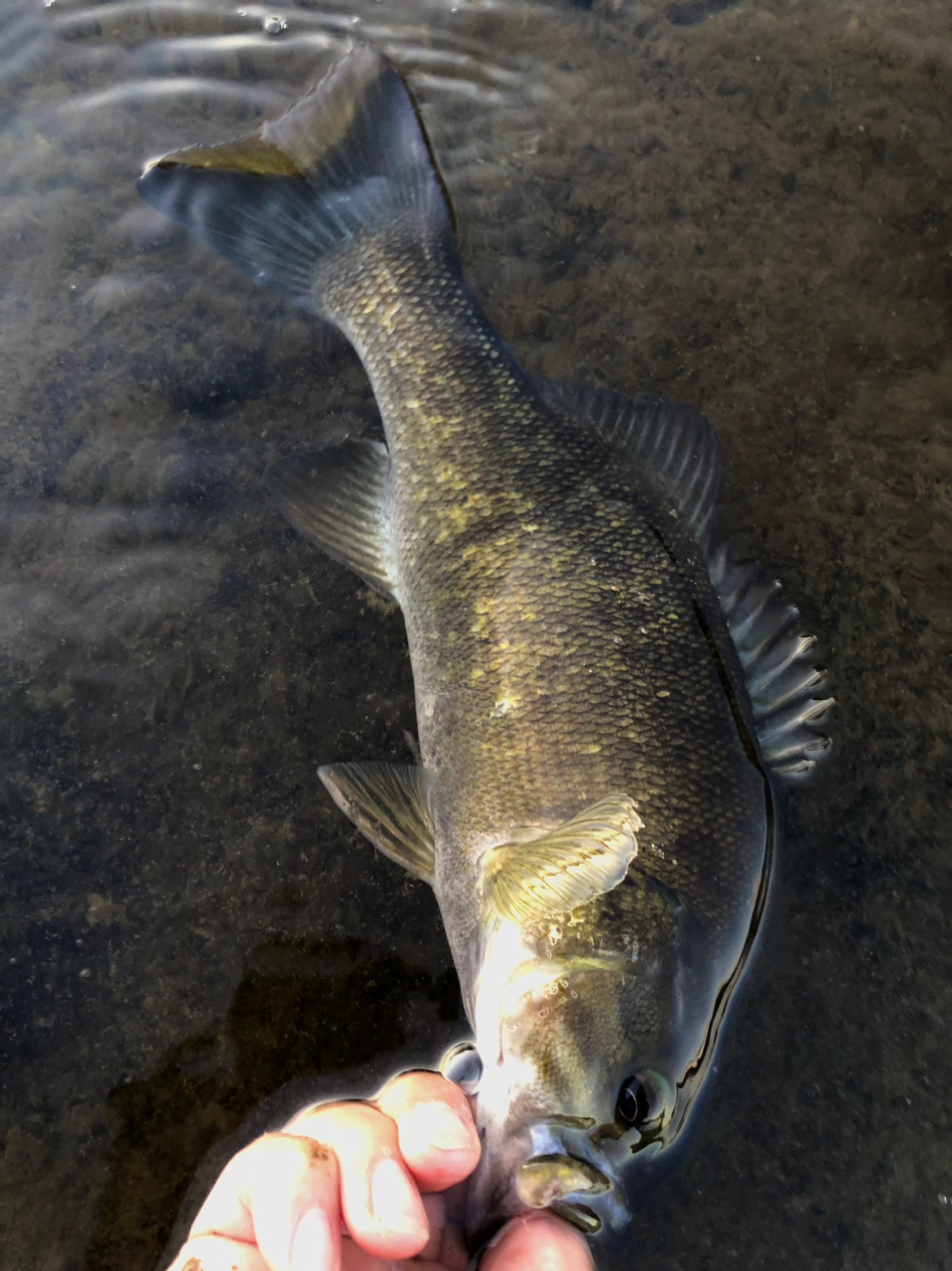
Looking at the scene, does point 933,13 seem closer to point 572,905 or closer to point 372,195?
point 372,195

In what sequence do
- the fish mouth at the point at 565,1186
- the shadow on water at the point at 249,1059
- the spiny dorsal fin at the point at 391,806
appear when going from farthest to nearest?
1. the spiny dorsal fin at the point at 391,806
2. the shadow on water at the point at 249,1059
3. the fish mouth at the point at 565,1186

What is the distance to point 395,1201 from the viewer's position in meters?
1.27

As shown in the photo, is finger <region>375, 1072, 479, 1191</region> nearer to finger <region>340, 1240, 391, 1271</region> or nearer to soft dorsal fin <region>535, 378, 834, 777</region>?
finger <region>340, 1240, 391, 1271</region>

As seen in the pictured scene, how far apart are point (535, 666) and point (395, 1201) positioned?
1110mm

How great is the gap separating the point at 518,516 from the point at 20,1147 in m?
1.95

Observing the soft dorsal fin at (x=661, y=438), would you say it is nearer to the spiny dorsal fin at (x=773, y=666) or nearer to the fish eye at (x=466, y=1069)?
the spiny dorsal fin at (x=773, y=666)

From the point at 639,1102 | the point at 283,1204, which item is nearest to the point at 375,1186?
the point at 283,1204

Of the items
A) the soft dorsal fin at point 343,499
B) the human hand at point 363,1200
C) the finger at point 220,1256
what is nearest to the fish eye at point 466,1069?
the human hand at point 363,1200

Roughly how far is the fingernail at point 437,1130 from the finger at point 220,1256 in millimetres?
268

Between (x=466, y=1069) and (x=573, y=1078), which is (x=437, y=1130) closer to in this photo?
(x=573, y=1078)

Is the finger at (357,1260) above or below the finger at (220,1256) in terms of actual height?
above

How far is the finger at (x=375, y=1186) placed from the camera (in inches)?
49.4

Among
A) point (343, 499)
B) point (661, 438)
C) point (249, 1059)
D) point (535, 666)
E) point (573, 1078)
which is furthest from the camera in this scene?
point (343, 499)

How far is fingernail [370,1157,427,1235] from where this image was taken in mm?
1254
